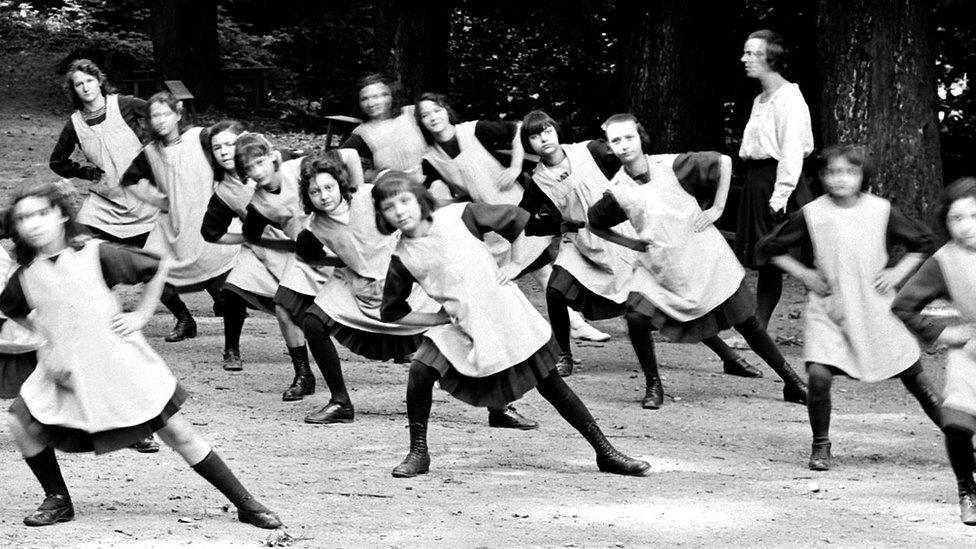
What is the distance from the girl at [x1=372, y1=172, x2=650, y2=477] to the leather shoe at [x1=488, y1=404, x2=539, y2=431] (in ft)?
3.28

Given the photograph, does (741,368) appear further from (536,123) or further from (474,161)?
(474,161)

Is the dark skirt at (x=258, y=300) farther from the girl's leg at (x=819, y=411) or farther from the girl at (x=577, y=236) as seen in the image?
the girl's leg at (x=819, y=411)

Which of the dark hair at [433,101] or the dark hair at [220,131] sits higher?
the dark hair at [433,101]

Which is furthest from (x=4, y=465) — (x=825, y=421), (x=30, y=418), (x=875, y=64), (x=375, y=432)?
(x=875, y=64)

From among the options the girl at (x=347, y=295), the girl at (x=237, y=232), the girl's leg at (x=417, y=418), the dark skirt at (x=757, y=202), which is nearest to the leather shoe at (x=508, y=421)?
the girl at (x=347, y=295)

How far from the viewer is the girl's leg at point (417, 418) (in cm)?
686

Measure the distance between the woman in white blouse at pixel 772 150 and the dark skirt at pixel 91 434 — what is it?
402 centimetres

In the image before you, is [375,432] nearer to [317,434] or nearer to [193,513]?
[317,434]

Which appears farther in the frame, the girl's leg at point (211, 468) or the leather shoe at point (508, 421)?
the leather shoe at point (508, 421)

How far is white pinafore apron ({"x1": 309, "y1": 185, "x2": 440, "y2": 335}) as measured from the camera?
26.3ft

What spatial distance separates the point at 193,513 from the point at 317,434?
5.48 feet

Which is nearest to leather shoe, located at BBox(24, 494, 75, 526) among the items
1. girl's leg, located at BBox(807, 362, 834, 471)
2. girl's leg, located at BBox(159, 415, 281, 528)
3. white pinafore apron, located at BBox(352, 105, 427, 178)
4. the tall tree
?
girl's leg, located at BBox(159, 415, 281, 528)

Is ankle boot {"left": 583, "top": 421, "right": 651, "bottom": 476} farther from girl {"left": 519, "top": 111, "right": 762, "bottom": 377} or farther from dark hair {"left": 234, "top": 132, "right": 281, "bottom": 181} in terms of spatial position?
dark hair {"left": 234, "top": 132, "right": 281, "bottom": 181}

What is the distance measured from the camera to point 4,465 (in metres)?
7.02
